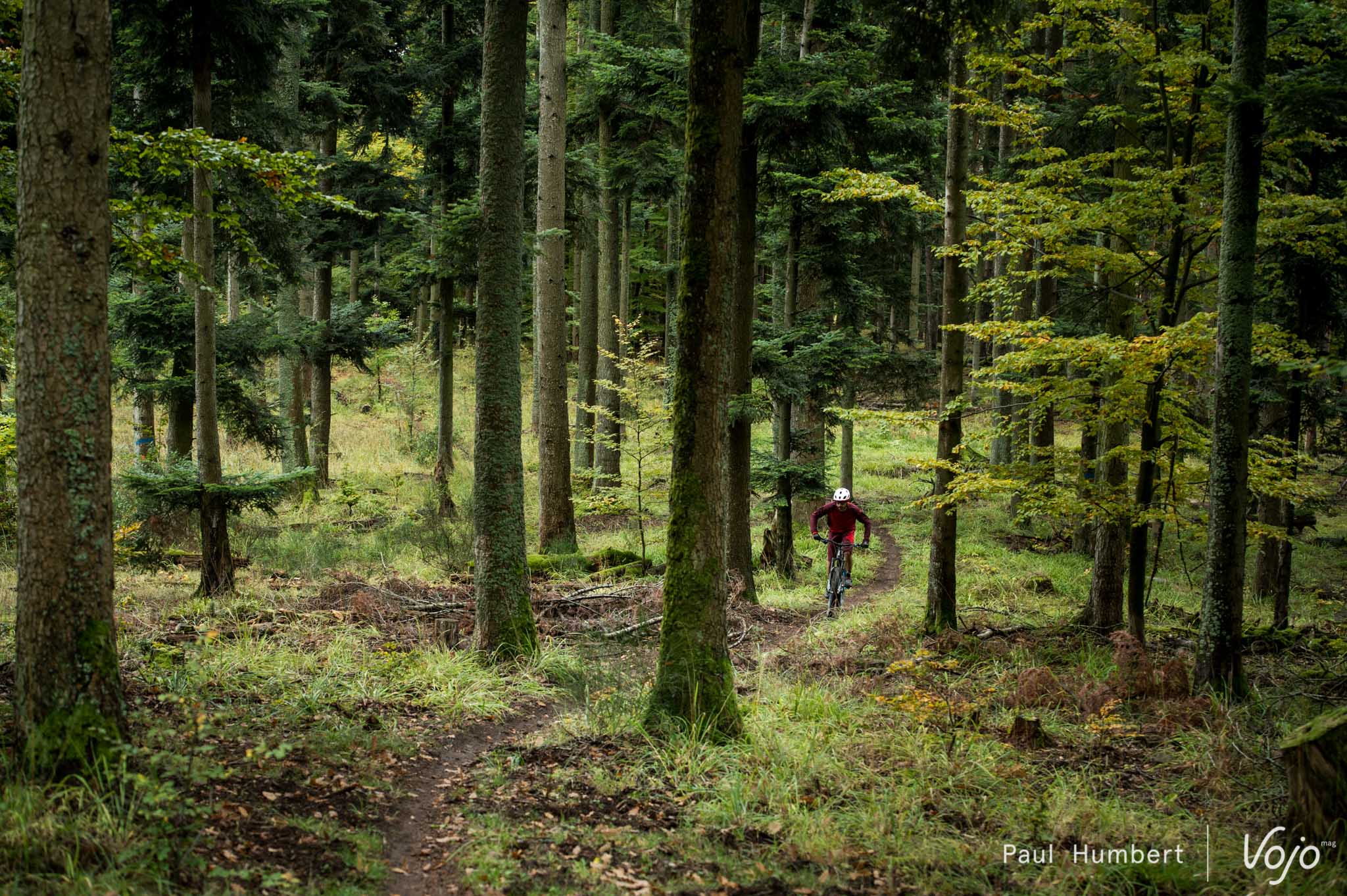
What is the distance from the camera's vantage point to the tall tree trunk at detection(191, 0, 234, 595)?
9812 mm

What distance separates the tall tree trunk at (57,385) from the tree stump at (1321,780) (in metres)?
6.97

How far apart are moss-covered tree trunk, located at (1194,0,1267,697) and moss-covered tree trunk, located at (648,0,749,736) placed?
4.48 metres

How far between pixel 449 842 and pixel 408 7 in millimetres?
22152

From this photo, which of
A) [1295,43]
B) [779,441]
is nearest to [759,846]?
[1295,43]

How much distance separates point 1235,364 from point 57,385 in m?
8.88

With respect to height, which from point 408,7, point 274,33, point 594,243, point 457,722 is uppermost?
point 408,7

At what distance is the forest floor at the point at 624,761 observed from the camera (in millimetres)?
4195

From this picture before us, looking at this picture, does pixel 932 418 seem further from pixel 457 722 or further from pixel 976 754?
pixel 457 722

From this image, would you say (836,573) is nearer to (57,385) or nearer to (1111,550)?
(1111,550)

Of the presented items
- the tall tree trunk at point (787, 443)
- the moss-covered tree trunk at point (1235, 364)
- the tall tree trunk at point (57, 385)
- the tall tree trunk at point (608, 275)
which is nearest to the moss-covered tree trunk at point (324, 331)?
the tall tree trunk at point (608, 275)

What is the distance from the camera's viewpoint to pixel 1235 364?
6742mm

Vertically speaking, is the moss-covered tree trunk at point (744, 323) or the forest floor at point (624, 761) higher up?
the moss-covered tree trunk at point (744, 323)

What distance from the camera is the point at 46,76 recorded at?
429 cm

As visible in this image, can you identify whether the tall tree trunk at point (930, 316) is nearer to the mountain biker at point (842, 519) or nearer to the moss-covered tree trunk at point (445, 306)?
the moss-covered tree trunk at point (445, 306)
